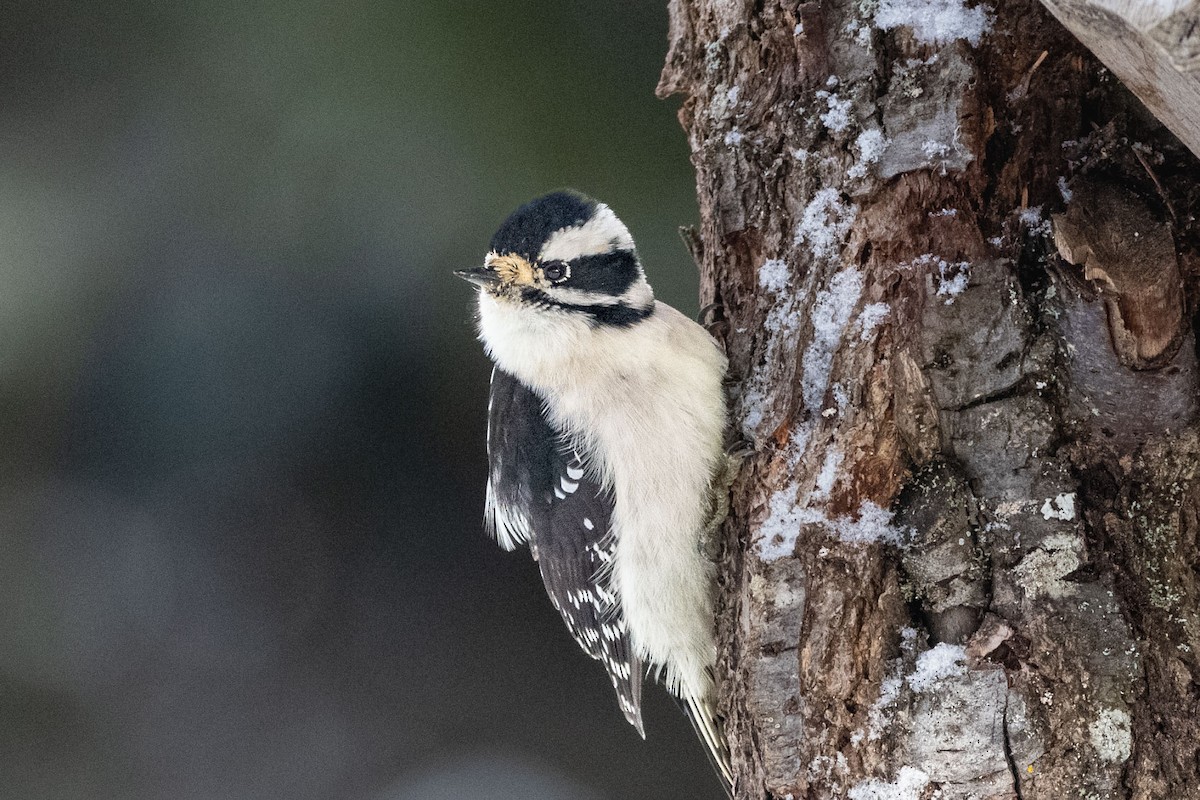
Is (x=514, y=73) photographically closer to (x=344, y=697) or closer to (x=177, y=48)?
(x=177, y=48)

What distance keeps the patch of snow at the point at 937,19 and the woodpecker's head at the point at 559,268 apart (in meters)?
0.79

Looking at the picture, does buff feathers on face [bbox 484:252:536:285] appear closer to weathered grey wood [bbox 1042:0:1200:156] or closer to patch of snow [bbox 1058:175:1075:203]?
patch of snow [bbox 1058:175:1075:203]

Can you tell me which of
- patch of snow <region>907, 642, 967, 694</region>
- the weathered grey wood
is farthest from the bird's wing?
the weathered grey wood

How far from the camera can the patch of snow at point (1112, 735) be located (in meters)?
1.56

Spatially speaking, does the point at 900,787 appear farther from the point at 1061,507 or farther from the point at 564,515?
the point at 564,515

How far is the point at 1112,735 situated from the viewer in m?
1.56

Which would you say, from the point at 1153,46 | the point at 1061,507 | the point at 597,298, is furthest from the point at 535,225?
the point at 1153,46

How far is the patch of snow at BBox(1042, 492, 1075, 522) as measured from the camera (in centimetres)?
164

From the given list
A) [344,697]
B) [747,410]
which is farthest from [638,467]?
[344,697]

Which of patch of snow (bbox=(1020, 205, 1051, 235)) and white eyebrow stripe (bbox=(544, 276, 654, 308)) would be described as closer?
patch of snow (bbox=(1020, 205, 1051, 235))

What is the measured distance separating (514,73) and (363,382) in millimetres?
1171

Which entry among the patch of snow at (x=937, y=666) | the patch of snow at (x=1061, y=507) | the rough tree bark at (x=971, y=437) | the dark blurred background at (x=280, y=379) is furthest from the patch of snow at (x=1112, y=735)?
the dark blurred background at (x=280, y=379)

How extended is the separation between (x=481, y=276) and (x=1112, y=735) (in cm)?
151

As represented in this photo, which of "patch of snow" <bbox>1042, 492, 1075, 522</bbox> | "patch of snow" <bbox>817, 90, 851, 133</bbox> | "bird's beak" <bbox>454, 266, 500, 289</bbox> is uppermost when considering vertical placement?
"patch of snow" <bbox>817, 90, 851, 133</bbox>
